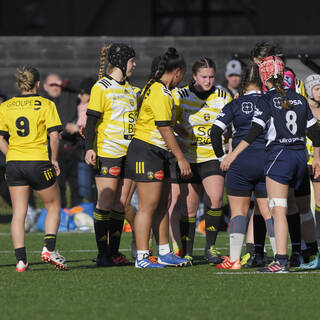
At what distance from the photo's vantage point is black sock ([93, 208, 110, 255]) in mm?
9234

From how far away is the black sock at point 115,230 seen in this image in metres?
9.46

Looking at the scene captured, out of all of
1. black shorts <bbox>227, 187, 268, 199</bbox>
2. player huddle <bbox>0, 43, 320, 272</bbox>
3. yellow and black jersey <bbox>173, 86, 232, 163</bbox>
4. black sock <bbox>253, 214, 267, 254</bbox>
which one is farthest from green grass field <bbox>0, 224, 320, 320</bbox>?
yellow and black jersey <bbox>173, 86, 232, 163</bbox>

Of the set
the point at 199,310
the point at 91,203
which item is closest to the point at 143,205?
the point at 199,310

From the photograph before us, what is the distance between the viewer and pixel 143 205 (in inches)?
347

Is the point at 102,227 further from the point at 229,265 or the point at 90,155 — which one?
the point at 229,265

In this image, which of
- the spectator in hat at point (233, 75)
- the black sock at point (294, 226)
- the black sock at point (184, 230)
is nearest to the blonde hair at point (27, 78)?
the black sock at point (184, 230)

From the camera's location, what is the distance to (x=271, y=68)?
322 inches

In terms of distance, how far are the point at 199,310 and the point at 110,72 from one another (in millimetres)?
3404

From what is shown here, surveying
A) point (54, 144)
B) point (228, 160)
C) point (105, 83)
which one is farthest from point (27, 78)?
point (228, 160)

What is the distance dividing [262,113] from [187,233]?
2155 millimetres

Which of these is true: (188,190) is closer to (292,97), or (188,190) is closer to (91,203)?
(292,97)

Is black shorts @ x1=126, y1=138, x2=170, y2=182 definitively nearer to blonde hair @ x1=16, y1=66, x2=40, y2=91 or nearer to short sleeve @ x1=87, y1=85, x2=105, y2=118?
short sleeve @ x1=87, y1=85, x2=105, y2=118

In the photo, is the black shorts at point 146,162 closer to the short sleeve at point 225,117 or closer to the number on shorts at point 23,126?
the short sleeve at point 225,117
